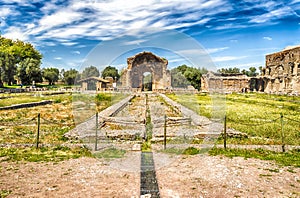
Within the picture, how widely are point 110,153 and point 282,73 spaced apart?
45006mm

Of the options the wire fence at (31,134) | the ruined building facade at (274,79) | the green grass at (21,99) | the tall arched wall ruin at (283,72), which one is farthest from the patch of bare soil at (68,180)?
the tall arched wall ruin at (283,72)

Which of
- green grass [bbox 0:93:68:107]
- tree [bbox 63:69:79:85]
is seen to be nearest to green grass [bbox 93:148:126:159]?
green grass [bbox 0:93:68:107]

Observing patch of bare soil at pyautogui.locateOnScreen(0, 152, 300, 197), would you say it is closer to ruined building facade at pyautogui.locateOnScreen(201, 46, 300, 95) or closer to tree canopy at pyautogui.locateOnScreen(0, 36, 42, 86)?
ruined building facade at pyautogui.locateOnScreen(201, 46, 300, 95)

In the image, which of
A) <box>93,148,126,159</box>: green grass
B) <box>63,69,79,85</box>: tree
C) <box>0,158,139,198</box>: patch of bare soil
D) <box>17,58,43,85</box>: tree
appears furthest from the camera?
<box>63,69,79,85</box>: tree

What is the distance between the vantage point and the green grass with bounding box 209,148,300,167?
5684 mm

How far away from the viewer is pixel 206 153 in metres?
6.38

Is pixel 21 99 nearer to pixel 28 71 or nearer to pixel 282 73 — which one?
pixel 28 71

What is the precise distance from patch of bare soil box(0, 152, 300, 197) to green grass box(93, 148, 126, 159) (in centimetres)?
27

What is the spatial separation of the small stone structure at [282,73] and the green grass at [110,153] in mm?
36687

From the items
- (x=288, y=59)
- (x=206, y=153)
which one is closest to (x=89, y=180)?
(x=206, y=153)

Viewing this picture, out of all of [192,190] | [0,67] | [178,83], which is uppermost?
[0,67]

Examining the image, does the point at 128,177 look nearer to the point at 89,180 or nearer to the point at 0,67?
the point at 89,180

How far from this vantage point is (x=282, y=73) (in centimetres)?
4422

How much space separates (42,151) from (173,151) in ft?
10.7
